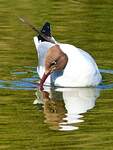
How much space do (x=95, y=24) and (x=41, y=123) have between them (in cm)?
689

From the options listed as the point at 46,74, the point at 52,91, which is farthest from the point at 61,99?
the point at 46,74

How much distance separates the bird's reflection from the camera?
10.5 meters

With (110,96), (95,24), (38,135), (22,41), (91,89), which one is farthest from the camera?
(95,24)

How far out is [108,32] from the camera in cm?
1622

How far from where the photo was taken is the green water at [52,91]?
9.73m

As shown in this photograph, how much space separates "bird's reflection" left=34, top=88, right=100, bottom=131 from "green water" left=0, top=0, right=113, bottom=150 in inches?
0.4

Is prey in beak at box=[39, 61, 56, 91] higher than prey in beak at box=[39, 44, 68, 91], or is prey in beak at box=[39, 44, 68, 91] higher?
prey in beak at box=[39, 44, 68, 91]

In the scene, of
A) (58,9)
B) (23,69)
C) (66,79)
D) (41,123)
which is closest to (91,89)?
(66,79)

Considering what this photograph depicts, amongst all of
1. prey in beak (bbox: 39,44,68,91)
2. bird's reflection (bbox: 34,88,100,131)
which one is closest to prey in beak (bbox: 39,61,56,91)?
prey in beak (bbox: 39,44,68,91)

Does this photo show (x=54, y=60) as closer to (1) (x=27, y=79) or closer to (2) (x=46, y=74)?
(2) (x=46, y=74)

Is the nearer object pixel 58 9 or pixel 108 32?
pixel 108 32

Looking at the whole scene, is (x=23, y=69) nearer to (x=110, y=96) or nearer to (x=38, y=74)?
(x=38, y=74)

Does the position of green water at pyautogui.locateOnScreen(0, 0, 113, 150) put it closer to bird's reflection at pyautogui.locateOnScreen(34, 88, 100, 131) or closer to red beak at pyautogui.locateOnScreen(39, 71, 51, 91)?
bird's reflection at pyautogui.locateOnScreen(34, 88, 100, 131)

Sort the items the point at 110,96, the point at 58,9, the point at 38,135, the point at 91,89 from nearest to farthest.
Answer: the point at 38,135, the point at 110,96, the point at 91,89, the point at 58,9
